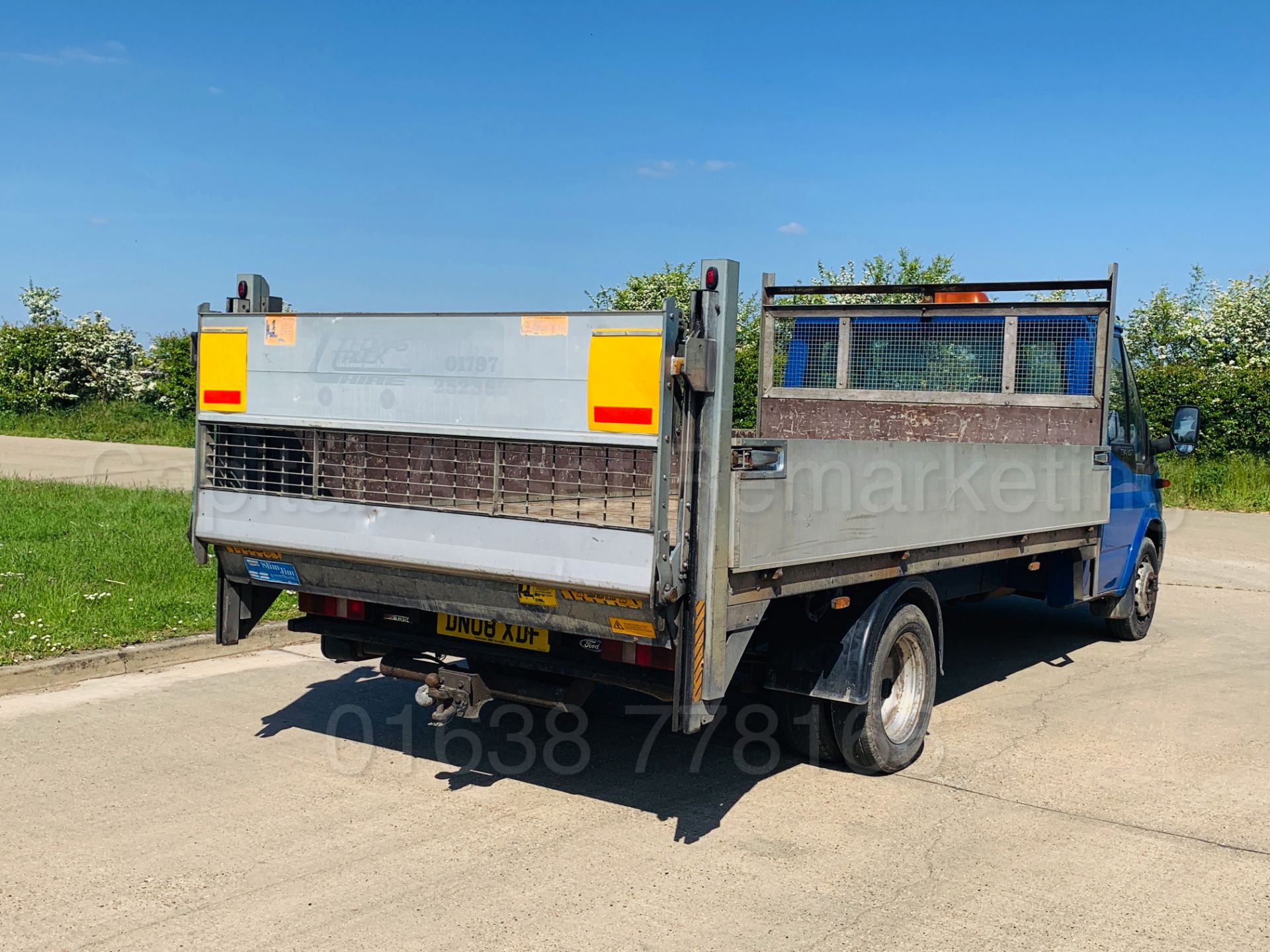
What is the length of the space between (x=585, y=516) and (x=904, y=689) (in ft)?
7.38

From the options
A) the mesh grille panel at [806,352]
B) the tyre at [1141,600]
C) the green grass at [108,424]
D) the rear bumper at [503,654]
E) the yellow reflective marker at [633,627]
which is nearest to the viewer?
the yellow reflective marker at [633,627]

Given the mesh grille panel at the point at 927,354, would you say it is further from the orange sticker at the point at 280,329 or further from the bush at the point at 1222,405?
the bush at the point at 1222,405

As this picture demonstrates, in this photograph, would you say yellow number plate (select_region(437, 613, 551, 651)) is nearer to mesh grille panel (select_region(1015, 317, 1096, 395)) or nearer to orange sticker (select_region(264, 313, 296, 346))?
orange sticker (select_region(264, 313, 296, 346))

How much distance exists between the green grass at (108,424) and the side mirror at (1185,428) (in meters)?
22.2

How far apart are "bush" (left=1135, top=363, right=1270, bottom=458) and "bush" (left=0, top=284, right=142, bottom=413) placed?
25305mm


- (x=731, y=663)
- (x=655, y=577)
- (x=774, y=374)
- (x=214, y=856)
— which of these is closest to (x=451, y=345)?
(x=655, y=577)

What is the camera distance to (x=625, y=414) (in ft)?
14.4

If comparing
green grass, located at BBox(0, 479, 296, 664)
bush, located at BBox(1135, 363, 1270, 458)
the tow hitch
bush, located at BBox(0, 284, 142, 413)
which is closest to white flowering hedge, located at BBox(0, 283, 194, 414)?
bush, located at BBox(0, 284, 142, 413)

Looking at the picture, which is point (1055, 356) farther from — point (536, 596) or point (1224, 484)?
point (1224, 484)

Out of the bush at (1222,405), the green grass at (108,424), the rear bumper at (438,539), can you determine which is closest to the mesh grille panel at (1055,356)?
the rear bumper at (438,539)

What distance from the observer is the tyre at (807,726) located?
5680mm

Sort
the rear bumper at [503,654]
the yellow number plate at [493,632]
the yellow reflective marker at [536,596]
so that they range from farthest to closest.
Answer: the yellow number plate at [493,632], the rear bumper at [503,654], the yellow reflective marker at [536,596]

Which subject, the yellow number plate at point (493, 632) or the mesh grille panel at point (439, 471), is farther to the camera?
the yellow number plate at point (493, 632)

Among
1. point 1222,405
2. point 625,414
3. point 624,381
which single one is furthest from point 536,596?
point 1222,405
